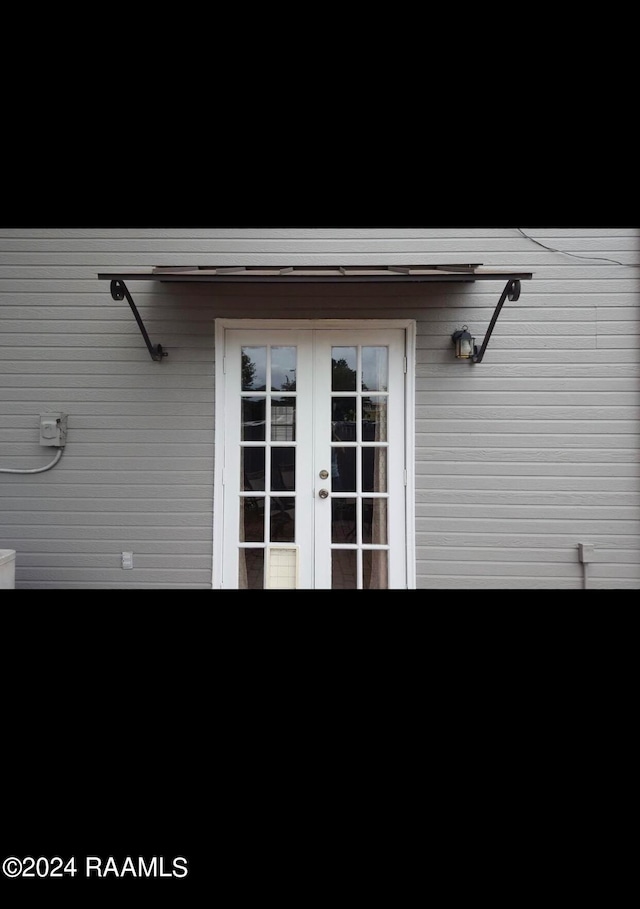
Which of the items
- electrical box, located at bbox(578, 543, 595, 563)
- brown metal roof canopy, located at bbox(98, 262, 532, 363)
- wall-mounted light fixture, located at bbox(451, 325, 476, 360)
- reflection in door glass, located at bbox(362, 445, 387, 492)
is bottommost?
electrical box, located at bbox(578, 543, 595, 563)

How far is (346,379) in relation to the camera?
3.23 m

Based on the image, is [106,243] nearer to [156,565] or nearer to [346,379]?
[346,379]

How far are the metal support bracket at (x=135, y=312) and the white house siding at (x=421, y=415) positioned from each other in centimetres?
6

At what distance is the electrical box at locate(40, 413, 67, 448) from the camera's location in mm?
3170

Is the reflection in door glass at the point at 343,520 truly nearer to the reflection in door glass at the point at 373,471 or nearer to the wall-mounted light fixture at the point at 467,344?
the reflection in door glass at the point at 373,471

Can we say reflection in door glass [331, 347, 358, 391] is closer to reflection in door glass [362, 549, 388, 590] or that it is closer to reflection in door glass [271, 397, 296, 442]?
reflection in door glass [271, 397, 296, 442]

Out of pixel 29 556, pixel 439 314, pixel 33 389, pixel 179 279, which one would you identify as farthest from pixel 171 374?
pixel 439 314

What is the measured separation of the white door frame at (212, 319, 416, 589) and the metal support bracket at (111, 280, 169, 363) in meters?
0.36

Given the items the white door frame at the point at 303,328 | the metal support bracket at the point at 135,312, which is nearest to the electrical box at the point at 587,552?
the white door frame at the point at 303,328

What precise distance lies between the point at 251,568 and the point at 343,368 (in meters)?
1.42

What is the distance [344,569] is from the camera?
10.5ft

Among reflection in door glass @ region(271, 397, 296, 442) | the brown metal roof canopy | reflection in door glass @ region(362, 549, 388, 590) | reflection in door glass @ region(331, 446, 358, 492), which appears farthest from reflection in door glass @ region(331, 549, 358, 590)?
the brown metal roof canopy

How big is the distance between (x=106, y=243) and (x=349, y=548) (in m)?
2.52

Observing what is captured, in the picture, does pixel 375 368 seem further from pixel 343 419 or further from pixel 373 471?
pixel 373 471
